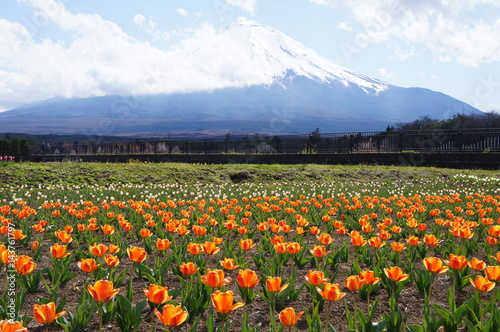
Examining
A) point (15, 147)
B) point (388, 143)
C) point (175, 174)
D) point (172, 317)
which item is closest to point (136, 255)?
point (172, 317)

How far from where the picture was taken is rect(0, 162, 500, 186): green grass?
13.7 meters

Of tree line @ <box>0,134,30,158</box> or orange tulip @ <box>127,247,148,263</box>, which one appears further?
tree line @ <box>0,134,30,158</box>

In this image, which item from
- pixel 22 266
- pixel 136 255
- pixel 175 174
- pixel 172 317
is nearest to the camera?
pixel 172 317

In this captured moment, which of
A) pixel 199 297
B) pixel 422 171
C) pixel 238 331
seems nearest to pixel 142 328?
pixel 199 297

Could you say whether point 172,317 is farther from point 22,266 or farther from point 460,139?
point 460,139

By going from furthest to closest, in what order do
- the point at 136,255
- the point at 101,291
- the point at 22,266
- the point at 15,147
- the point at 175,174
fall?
the point at 15,147 → the point at 175,174 → the point at 136,255 → the point at 22,266 → the point at 101,291

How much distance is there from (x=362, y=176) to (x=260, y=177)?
168 inches

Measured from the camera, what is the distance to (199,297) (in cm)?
316

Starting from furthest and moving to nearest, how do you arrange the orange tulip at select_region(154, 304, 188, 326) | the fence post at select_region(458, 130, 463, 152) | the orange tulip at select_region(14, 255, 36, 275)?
the fence post at select_region(458, 130, 463, 152) → the orange tulip at select_region(14, 255, 36, 275) → the orange tulip at select_region(154, 304, 188, 326)

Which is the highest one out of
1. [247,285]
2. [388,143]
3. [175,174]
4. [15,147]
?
[388,143]

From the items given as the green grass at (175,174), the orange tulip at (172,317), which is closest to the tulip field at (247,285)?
the orange tulip at (172,317)

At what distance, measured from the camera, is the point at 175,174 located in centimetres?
1575

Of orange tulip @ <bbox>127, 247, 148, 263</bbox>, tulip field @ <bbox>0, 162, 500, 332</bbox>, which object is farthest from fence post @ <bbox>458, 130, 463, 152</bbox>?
orange tulip @ <bbox>127, 247, 148, 263</bbox>

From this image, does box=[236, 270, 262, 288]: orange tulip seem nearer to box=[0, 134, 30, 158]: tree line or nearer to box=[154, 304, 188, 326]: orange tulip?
box=[154, 304, 188, 326]: orange tulip
